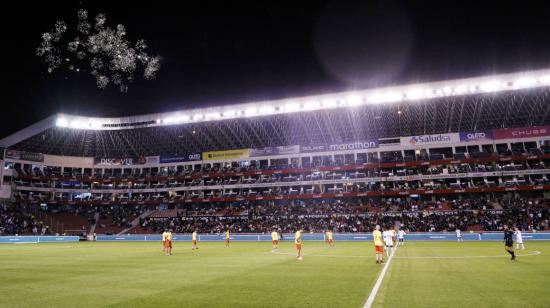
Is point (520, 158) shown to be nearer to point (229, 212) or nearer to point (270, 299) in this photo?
point (229, 212)

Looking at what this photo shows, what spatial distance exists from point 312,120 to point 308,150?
973cm

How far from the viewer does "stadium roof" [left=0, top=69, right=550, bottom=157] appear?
184 feet

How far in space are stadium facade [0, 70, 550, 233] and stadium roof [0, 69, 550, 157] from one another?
0.70 feet

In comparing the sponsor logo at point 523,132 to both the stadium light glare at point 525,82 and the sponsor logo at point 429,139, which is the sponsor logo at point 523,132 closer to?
the sponsor logo at point 429,139

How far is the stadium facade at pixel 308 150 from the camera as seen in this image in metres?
60.8

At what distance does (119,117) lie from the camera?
79.8 m

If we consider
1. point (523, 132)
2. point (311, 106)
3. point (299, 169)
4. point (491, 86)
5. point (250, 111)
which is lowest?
point (299, 169)

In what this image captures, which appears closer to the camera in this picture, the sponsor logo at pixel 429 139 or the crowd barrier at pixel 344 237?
the crowd barrier at pixel 344 237

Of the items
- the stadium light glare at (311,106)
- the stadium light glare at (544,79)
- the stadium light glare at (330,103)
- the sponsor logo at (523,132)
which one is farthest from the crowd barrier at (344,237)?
the sponsor logo at (523,132)

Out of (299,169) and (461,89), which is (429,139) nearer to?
(461,89)

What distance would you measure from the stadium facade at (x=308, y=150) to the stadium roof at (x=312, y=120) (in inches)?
Result: 8.4

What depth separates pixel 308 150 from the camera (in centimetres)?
7625

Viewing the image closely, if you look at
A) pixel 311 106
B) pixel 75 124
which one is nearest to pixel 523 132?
pixel 311 106

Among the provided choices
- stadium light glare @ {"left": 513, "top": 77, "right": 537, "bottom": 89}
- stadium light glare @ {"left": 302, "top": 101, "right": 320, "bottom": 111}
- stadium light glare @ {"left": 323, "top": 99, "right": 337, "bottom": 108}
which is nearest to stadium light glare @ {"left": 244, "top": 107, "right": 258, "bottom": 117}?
stadium light glare @ {"left": 302, "top": 101, "right": 320, "bottom": 111}
